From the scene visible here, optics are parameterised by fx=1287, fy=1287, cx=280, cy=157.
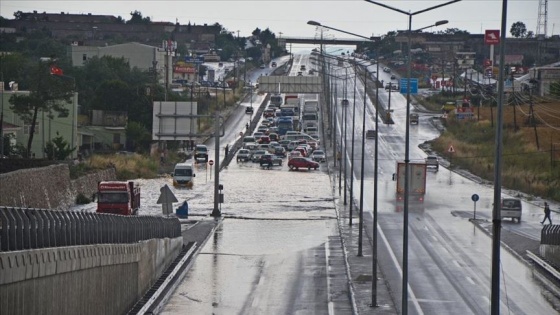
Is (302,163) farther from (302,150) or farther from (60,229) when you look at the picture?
(60,229)

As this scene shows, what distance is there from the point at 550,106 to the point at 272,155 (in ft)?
104

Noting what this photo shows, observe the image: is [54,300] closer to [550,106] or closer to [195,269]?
[195,269]

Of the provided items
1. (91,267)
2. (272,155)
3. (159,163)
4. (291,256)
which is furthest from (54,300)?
(272,155)

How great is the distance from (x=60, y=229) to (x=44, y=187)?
1455 inches

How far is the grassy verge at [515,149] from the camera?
77.4m

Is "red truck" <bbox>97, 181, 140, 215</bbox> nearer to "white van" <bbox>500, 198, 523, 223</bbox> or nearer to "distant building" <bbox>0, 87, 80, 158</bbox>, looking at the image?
"white van" <bbox>500, 198, 523, 223</bbox>

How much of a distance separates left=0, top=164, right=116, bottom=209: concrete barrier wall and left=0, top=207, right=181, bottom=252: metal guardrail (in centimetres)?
1833

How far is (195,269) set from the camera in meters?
41.3

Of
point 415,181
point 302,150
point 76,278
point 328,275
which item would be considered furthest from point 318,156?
point 76,278

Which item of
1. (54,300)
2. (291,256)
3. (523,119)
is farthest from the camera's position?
(523,119)

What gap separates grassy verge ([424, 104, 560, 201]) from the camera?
254 ft

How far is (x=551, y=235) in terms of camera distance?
4062 centimetres

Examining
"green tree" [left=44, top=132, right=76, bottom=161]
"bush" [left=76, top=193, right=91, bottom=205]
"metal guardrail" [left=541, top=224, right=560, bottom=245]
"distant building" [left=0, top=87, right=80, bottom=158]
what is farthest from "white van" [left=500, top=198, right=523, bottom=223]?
"distant building" [left=0, top=87, right=80, bottom=158]

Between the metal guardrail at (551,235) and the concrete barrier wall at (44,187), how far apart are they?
20234mm
